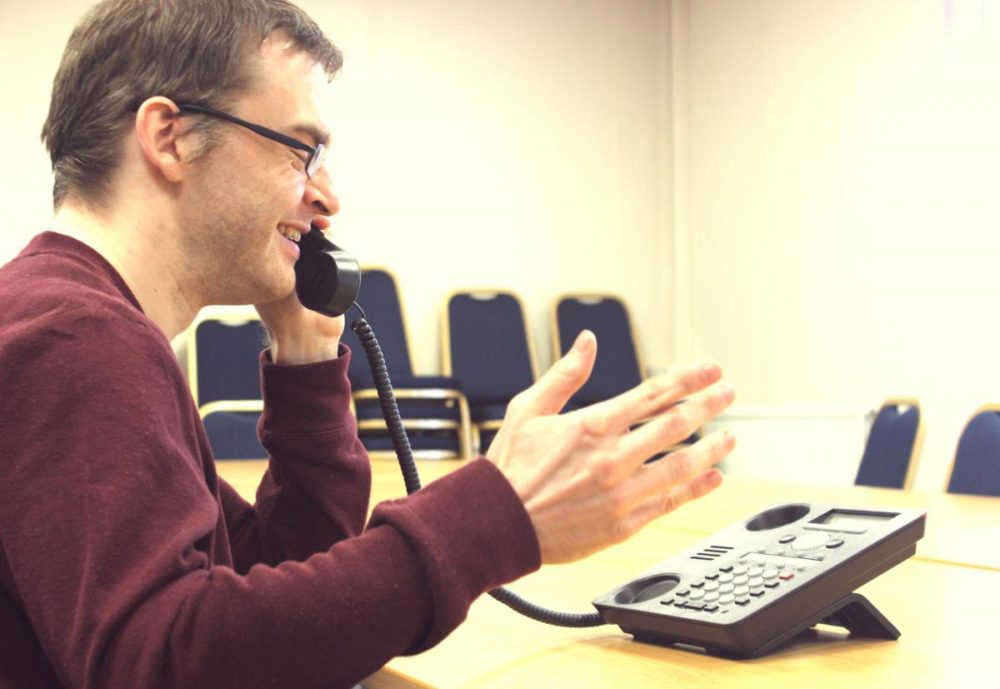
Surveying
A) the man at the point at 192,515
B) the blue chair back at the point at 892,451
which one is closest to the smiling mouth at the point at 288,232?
the man at the point at 192,515

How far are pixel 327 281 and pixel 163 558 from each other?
74 cm

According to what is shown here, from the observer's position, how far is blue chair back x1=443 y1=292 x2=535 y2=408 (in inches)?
208

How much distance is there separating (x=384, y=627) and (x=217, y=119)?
0.58 meters

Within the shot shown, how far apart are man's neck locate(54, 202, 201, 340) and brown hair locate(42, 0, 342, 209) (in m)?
0.02

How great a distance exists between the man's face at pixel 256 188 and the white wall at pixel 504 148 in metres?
4.02

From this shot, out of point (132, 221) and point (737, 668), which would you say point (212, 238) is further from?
point (737, 668)

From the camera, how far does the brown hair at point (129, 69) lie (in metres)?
1.07

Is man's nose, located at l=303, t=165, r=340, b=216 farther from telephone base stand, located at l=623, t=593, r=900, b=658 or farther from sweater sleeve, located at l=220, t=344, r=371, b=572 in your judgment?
telephone base stand, located at l=623, t=593, r=900, b=658

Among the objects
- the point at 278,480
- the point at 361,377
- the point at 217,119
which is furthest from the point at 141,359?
the point at 361,377

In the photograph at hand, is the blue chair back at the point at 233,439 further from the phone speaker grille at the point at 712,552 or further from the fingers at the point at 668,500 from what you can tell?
the fingers at the point at 668,500

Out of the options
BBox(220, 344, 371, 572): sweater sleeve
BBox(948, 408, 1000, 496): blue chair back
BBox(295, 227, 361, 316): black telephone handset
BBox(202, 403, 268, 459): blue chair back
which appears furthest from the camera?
BBox(202, 403, 268, 459): blue chair back

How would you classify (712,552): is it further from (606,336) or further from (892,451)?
(606,336)

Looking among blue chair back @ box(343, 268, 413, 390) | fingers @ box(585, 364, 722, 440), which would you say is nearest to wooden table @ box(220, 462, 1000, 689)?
fingers @ box(585, 364, 722, 440)

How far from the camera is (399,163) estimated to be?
554cm
